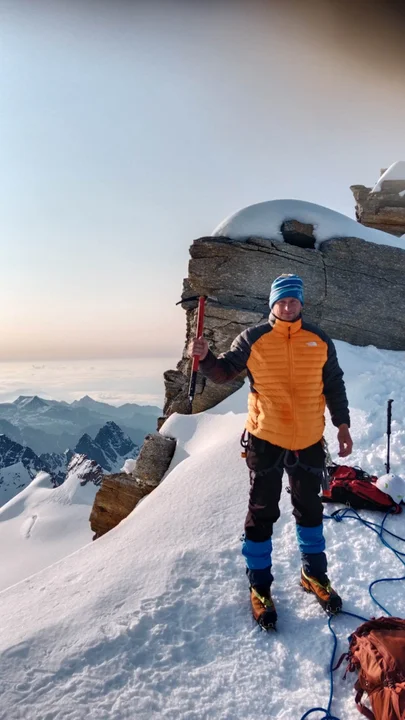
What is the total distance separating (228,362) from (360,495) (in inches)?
116

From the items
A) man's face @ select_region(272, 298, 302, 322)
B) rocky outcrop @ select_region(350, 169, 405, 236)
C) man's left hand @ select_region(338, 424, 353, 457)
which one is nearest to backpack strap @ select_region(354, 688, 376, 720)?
man's left hand @ select_region(338, 424, 353, 457)

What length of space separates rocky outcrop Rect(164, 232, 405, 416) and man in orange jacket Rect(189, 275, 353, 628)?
8.73m

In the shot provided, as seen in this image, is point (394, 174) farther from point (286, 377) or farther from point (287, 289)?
point (286, 377)

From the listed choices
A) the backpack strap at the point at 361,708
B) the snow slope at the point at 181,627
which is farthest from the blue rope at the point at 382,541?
the backpack strap at the point at 361,708

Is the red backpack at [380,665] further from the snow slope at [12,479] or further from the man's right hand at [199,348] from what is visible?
the snow slope at [12,479]

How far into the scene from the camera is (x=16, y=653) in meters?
3.10

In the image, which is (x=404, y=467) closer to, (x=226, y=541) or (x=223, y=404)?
(x=226, y=541)

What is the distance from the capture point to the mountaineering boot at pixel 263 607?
341cm

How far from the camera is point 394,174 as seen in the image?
81.1 ft

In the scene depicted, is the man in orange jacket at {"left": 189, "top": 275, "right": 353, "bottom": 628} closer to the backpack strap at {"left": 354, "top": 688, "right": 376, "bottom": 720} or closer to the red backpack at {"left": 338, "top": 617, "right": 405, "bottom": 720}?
the red backpack at {"left": 338, "top": 617, "right": 405, "bottom": 720}

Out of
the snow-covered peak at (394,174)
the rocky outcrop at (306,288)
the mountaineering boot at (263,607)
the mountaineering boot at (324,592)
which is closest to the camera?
the mountaineering boot at (263,607)

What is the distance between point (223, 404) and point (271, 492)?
8084 millimetres

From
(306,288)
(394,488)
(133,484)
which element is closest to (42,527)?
(133,484)

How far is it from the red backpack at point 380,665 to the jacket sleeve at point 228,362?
2.38m
